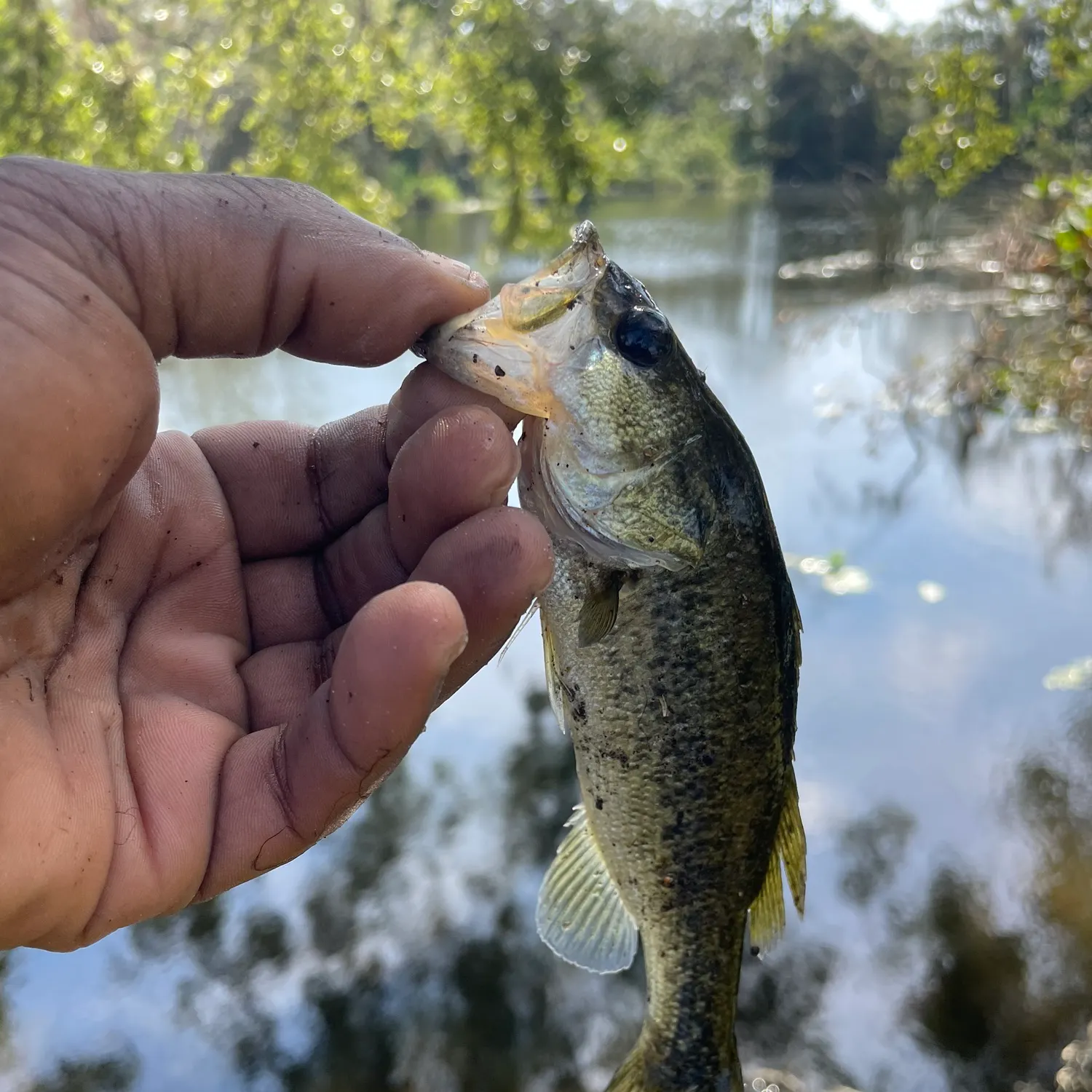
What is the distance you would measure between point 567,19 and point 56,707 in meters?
8.84

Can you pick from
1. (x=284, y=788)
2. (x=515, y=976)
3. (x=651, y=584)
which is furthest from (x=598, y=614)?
(x=515, y=976)

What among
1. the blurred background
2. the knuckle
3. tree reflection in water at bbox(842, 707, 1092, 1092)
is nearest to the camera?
the knuckle

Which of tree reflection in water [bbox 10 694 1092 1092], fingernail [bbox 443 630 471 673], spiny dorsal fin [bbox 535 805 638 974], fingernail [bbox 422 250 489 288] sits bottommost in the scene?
tree reflection in water [bbox 10 694 1092 1092]

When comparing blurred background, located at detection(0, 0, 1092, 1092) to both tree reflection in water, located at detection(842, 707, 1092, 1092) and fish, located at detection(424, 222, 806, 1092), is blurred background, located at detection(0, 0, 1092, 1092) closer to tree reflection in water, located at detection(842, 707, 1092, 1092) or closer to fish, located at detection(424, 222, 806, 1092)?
tree reflection in water, located at detection(842, 707, 1092, 1092)

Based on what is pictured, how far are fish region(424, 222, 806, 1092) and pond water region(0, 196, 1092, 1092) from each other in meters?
2.47

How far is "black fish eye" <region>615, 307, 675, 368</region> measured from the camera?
1.93 m

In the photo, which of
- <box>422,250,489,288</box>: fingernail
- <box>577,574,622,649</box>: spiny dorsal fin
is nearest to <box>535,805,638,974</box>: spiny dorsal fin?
<box>577,574,622,649</box>: spiny dorsal fin

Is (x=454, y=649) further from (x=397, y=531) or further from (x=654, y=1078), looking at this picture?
(x=654, y=1078)

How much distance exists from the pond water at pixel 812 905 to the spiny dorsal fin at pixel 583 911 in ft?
6.92

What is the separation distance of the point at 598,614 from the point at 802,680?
4698 mm

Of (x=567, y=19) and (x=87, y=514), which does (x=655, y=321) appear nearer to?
(x=87, y=514)

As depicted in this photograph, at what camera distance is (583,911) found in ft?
7.60

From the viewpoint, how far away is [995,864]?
192 inches

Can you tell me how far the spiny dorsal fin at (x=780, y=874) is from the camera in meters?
2.16
